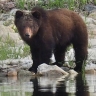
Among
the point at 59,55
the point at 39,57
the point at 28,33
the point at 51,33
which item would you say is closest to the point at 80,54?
the point at 59,55

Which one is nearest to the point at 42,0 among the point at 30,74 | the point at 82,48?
the point at 82,48

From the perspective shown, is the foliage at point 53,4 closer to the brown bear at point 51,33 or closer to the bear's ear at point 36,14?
the brown bear at point 51,33

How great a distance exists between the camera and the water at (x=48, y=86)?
450 inches

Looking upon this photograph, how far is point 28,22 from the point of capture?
15.4 meters

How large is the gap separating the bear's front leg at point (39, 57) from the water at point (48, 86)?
34.8 inches

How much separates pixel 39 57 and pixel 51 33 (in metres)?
0.66

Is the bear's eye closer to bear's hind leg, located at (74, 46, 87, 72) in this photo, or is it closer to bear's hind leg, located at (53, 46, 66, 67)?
bear's hind leg, located at (53, 46, 66, 67)

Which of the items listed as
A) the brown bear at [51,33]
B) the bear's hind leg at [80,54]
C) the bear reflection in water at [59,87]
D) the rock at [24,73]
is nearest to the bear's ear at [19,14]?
the brown bear at [51,33]

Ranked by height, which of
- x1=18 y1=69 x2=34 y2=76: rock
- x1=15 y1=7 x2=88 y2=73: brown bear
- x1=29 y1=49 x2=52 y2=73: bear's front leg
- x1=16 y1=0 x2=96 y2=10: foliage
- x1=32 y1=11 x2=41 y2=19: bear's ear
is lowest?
x1=18 y1=69 x2=34 y2=76: rock

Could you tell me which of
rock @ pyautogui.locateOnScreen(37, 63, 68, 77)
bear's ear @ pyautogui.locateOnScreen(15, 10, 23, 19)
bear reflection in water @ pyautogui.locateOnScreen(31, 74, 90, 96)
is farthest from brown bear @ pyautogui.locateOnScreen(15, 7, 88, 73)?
bear reflection in water @ pyautogui.locateOnScreen(31, 74, 90, 96)

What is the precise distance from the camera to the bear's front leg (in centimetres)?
1533

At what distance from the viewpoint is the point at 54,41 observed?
15.7 meters

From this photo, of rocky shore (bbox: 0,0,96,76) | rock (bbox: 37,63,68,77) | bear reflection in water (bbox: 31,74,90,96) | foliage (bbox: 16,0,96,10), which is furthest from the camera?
foliage (bbox: 16,0,96,10)

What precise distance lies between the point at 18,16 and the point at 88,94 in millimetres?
4662
